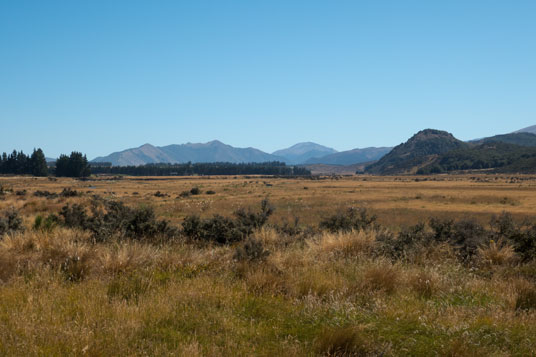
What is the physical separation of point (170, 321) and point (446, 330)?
3.59 m

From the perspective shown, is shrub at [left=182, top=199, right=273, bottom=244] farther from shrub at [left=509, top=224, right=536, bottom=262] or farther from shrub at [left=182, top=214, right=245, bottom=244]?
shrub at [left=509, top=224, right=536, bottom=262]

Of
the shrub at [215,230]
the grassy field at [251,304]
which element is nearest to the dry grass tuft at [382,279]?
the grassy field at [251,304]

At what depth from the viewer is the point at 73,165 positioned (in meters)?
130

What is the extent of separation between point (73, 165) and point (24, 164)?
18398 millimetres

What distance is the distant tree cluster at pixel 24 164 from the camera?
125625mm

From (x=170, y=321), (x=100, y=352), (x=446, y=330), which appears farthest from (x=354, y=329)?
(x=100, y=352)

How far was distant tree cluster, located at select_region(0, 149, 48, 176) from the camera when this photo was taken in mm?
125625

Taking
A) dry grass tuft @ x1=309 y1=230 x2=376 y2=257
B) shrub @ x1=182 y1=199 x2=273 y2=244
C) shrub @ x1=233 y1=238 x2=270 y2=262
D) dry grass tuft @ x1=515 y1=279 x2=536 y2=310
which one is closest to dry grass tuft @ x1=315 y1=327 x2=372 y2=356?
dry grass tuft @ x1=515 y1=279 x2=536 y2=310

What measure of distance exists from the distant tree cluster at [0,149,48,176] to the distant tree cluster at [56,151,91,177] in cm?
535

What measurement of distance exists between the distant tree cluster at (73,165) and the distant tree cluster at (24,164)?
535 cm

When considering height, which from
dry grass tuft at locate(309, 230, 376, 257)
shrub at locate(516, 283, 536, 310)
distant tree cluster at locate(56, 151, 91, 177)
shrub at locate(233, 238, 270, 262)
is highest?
distant tree cluster at locate(56, 151, 91, 177)

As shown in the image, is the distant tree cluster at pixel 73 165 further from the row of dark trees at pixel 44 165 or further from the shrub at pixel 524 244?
the shrub at pixel 524 244

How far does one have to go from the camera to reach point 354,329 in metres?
4.36

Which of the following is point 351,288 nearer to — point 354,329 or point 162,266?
point 354,329
